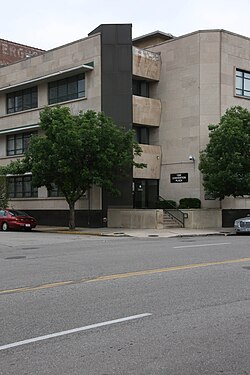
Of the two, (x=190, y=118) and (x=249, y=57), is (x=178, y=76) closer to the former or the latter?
(x=190, y=118)

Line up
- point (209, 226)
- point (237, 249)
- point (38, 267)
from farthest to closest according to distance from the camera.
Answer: point (209, 226) → point (237, 249) → point (38, 267)

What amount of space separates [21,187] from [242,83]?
18.2 metres

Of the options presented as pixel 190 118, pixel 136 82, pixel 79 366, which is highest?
pixel 136 82

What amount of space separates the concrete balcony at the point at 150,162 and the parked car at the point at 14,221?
25.9ft

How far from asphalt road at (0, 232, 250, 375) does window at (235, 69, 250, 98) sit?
24033 millimetres

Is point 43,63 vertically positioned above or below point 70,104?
above

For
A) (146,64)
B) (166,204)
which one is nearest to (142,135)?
(146,64)

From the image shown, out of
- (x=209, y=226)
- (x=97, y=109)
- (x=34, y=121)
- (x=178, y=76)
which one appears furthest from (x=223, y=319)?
A: (x=34, y=121)

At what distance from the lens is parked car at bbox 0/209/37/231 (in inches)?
1227

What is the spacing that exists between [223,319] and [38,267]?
6.66m

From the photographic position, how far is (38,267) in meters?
12.7

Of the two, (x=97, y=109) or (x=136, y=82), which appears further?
(x=136, y=82)

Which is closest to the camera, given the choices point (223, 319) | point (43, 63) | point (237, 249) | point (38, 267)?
point (223, 319)

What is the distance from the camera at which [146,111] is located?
3481 centimetres
